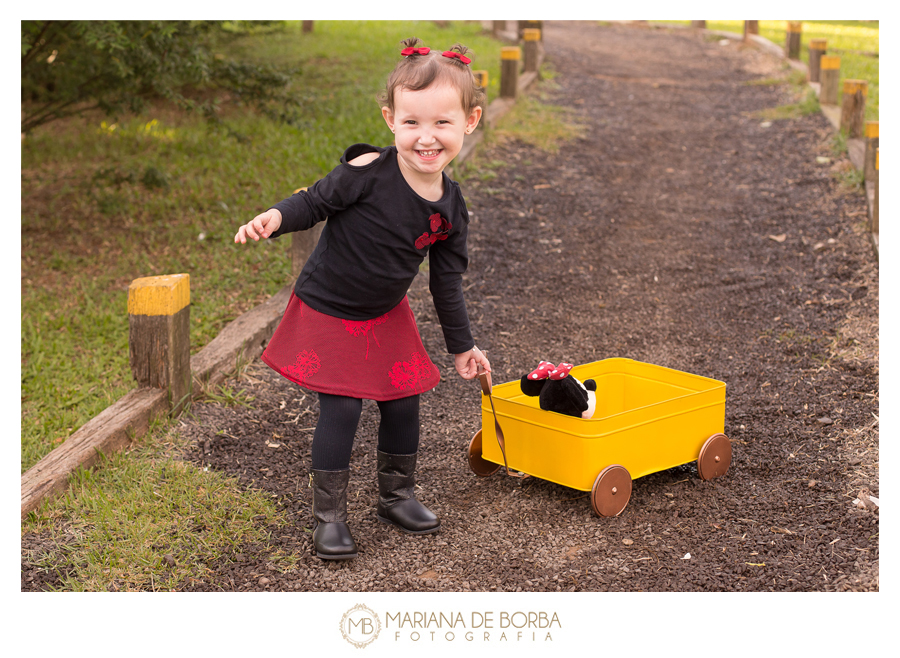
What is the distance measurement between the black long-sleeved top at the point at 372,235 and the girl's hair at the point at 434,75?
235 mm

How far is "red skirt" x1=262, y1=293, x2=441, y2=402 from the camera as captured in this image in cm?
273

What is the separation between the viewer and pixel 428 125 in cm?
252

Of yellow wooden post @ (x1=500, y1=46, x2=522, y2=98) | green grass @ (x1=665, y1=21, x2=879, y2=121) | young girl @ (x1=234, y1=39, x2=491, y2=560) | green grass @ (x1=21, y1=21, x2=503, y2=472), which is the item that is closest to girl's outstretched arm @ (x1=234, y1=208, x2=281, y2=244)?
young girl @ (x1=234, y1=39, x2=491, y2=560)

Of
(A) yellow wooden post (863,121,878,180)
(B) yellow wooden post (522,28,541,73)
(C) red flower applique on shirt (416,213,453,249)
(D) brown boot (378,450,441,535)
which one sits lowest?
(D) brown boot (378,450,441,535)

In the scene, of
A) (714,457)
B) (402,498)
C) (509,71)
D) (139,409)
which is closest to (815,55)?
(509,71)

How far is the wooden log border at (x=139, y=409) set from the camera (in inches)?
121

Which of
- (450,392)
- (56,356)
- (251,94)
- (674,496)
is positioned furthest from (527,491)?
(251,94)

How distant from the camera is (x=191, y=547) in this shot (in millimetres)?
2814

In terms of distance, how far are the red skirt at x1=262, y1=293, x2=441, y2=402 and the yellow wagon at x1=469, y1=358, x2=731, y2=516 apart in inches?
14.3

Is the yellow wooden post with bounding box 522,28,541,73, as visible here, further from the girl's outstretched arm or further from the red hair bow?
the girl's outstretched arm

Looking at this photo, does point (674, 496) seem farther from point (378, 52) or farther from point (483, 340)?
point (378, 52)

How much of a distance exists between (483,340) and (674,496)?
1.70 m

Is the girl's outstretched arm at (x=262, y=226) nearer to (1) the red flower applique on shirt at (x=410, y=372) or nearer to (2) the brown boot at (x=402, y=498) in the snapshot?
(1) the red flower applique on shirt at (x=410, y=372)

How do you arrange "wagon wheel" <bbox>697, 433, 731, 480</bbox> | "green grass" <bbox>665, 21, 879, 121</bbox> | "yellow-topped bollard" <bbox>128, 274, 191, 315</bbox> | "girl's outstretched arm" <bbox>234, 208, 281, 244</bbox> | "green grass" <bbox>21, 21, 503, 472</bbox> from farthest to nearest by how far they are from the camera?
"green grass" <bbox>665, 21, 879, 121</bbox> → "green grass" <bbox>21, 21, 503, 472</bbox> → "yellow-topped bollard" <bbox>128, 274, 191, 315</bbox> → "wagon wheel" <bbox>697, 433, 731, 480</bbox> → "girl's outstretched arm" <bbox>234, 208, 281, 244</bbox>
